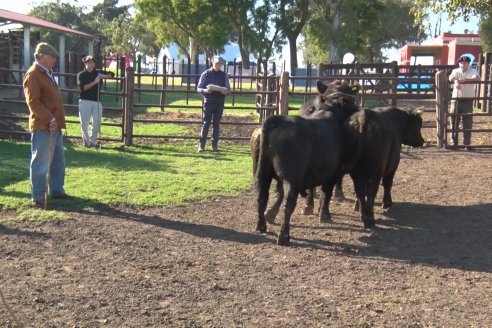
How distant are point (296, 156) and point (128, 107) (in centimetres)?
687

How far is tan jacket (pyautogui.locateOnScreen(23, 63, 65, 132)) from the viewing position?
7.11m

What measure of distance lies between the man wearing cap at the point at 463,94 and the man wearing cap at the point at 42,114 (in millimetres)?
8102

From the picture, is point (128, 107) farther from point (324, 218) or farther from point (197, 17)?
point (197, 17)

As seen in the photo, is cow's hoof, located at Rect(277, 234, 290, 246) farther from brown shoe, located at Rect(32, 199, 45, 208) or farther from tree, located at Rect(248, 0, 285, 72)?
tree, located at Rect(248, 0, 285, 72)

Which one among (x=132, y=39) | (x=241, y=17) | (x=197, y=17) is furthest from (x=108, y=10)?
(x=197, y=17)

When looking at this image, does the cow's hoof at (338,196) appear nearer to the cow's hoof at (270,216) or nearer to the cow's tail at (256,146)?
the cow's hoof at (270,216)

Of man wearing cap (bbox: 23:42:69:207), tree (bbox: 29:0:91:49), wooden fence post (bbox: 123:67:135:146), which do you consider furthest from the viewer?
tree (bbox: 29:0:91:49)

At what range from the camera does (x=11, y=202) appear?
288 inches

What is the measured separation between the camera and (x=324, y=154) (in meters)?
6.32

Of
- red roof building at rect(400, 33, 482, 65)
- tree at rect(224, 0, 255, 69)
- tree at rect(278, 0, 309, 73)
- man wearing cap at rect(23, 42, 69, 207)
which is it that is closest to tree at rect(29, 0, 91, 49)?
tree at rect(224, 0, 255, 69)

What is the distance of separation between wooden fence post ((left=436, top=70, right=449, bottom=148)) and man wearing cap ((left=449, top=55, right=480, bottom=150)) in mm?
183

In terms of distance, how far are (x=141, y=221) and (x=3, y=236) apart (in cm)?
141

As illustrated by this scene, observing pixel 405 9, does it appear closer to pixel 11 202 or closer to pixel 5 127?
pixel 5 127

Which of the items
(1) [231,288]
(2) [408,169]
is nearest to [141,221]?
(1) [231,288]
